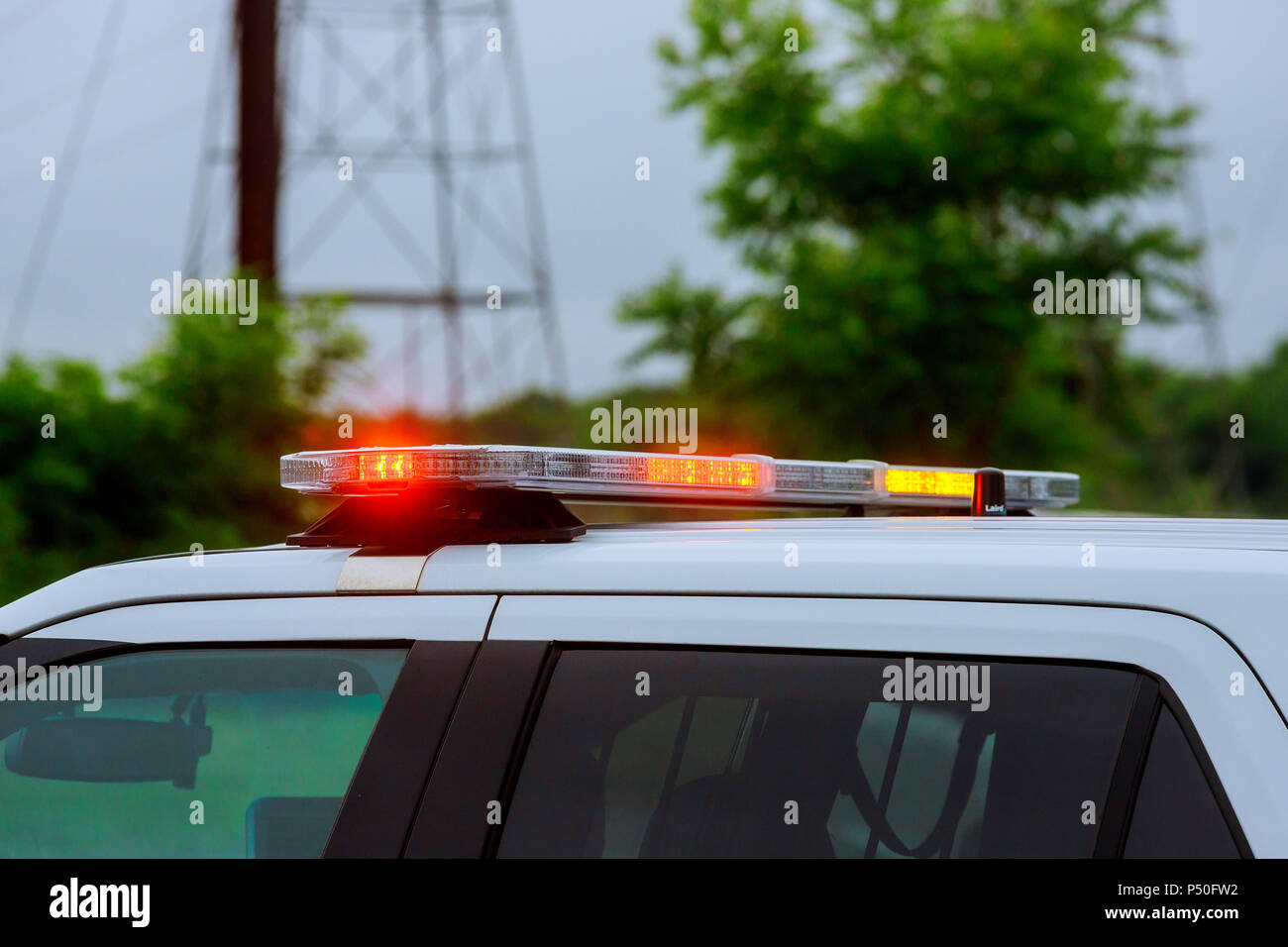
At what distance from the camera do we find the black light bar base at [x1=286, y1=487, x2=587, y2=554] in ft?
5.91

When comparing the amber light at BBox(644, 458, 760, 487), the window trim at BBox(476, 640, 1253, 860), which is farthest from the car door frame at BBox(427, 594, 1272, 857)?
the amber light at BBox(644, 458, 760, 487)

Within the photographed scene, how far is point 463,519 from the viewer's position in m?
1.83

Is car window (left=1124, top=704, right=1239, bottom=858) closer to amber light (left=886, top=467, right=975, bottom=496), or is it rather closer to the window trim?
the window trim

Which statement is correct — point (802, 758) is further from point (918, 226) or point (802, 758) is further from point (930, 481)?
point (918, 226)

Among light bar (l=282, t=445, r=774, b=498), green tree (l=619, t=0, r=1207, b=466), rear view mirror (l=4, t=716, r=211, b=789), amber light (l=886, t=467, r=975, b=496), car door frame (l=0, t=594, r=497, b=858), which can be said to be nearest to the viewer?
car door frame (l=0, t=594, r=497, b=858)

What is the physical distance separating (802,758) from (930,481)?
1074mm

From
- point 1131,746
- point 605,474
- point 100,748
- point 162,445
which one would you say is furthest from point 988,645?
point 162,445

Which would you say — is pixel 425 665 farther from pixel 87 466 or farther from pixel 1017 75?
pixel 1017 75

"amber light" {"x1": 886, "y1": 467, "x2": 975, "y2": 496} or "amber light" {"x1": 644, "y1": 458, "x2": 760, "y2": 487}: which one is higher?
"amber light" {"x1": 644, "y1": 458, "x2": 760, "y2": 487}

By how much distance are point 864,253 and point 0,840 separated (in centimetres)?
1553

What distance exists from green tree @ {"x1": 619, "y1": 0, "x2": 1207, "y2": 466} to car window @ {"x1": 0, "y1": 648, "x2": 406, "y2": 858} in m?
14.5

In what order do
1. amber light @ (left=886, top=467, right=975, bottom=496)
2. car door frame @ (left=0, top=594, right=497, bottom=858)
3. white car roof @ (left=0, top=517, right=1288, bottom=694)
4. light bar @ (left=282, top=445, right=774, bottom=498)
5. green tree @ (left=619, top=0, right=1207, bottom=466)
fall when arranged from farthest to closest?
green tree @ (left=619, top=0, right=1207, bottom=466) < amber light @ (left=886, top=467, right=975, bottom=496) < light bar @ (left=282, top=445, right=774, bottom=498) < car door frame @ (left=0, top=594, right=497, bottom=858) < white car roof @ (left=0, top=517, right=1288, bottom=694)

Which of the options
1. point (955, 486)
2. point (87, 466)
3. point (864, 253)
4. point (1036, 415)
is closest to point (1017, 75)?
point (864, 253)

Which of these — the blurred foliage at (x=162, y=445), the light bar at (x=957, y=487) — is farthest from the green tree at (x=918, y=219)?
the light bar at (x=957, y=487)
